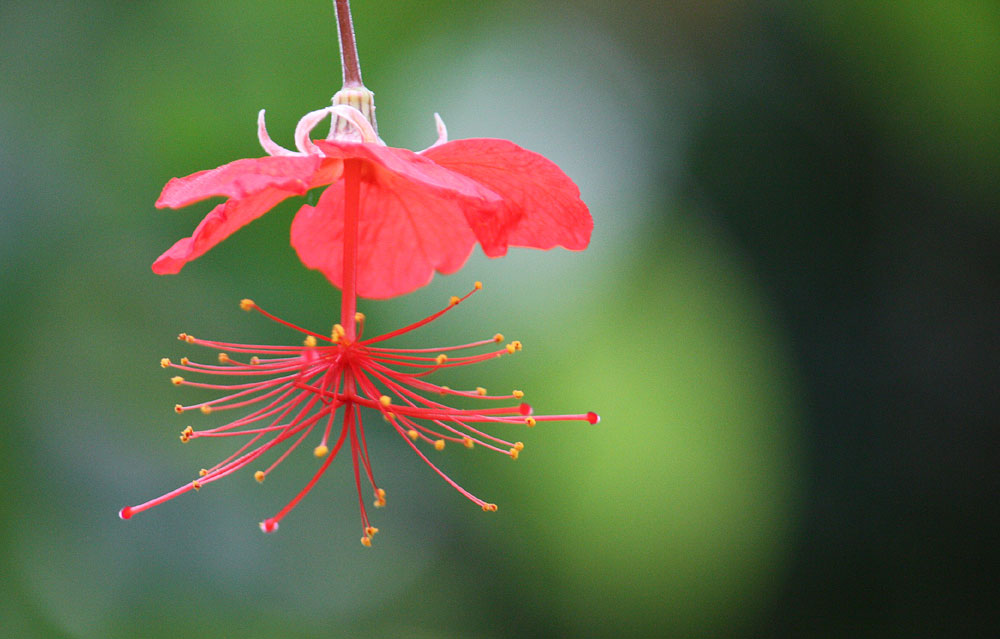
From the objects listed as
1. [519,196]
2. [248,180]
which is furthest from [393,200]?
[248,180]

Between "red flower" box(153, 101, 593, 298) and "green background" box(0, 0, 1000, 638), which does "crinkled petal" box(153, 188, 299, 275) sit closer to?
"red flower" box(153, 101, 593, 298)

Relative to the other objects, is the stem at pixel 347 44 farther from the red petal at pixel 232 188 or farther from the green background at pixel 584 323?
the green background at pixel 584 323

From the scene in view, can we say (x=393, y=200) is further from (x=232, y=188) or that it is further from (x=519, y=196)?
(x=232, y=188)

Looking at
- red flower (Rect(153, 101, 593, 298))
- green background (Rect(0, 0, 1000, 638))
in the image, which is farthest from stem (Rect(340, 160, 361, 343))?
green background (Rect(0, 0, 1000, 638))

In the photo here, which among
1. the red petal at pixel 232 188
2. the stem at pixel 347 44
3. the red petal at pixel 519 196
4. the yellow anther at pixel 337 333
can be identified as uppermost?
the stem at pixel 347 44

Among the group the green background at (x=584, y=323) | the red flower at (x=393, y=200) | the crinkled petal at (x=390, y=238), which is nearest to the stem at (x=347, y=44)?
the red flower at (x=393, y=200)

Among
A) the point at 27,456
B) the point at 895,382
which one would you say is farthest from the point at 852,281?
the point at 27,456
